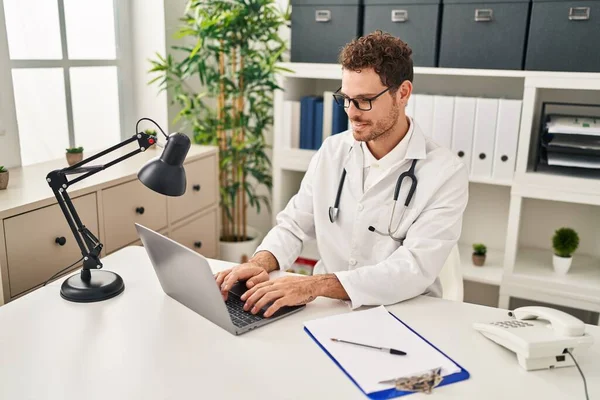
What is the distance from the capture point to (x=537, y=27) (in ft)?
7.40

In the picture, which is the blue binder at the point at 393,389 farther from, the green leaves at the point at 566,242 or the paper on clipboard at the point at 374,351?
the green leaves at the point at 566,242

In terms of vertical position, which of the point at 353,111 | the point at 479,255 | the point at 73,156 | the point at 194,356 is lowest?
the point at 479,255

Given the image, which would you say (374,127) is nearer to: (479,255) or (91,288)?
(91,288)

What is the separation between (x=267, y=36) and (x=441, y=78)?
89 cm

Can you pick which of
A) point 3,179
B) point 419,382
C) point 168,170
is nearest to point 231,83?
point 3,179

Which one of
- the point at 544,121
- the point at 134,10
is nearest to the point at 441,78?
the point at 544,121

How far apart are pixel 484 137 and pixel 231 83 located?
124 centimetres

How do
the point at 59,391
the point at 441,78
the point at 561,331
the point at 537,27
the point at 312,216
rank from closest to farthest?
the point at 59,391
the point at 561,331
the point at 312,216
the point at 537,27
the point at 441,78

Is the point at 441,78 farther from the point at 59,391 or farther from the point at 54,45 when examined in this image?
the point at 59,391

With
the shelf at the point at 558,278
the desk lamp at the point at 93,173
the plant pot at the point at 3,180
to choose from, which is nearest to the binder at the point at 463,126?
the shelf at the point at 558,278

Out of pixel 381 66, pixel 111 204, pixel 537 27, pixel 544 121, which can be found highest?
pixel 537 27

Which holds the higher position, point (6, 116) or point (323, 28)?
point (323, 28)

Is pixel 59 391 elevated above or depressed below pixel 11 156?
below

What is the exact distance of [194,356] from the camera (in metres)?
1.19
